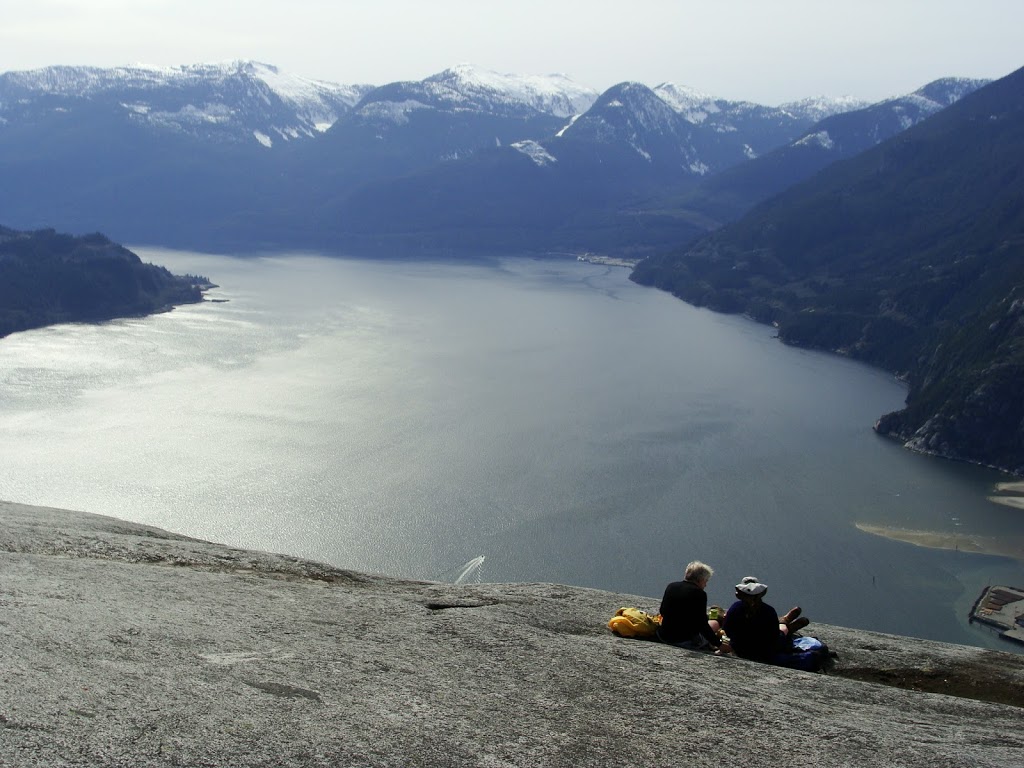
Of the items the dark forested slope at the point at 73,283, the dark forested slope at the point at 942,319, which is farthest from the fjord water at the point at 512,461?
the dark forested slope at the point at 73,283

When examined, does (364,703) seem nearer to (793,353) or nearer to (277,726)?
(277,726)

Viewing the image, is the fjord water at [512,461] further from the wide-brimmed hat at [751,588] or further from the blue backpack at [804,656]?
the wide-brimmed hat at [751,588]

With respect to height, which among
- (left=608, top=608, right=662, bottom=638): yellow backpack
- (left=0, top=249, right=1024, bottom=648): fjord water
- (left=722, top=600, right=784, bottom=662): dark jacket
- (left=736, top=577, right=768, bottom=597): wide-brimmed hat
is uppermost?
(left=736, top=577, right=768, bottom=597): wide-brimmed hat

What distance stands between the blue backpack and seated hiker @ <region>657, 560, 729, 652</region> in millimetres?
911

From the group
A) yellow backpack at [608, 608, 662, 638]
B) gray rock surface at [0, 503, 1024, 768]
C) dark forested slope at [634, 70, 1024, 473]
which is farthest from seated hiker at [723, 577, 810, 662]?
dark forested slope at [634, 70, 1024, 473]

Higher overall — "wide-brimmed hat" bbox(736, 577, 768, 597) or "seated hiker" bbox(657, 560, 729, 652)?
"wide-brimmed hat" bbox(736, 577, 768, 597)

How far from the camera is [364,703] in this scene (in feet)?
31.7

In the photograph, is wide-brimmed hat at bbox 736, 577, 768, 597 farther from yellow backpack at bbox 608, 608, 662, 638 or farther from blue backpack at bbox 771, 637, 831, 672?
yellow backpack at bbox 608, 608, 662, 638

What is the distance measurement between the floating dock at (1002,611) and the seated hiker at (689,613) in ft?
168

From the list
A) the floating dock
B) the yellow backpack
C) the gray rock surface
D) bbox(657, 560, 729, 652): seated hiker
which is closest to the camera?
the gray rock surface

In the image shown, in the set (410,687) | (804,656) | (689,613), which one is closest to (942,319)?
(804,656)

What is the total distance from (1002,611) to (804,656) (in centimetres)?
5313

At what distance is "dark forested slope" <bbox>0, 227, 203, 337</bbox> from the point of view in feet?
504

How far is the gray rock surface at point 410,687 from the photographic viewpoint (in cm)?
860
